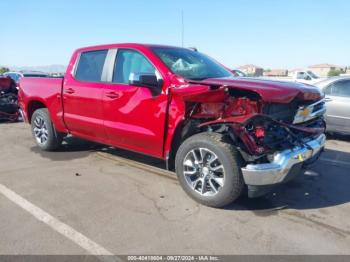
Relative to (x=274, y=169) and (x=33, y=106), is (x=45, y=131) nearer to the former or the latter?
(x=33, y=106)

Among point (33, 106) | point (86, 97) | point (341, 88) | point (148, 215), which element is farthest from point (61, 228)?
point (341, 88)

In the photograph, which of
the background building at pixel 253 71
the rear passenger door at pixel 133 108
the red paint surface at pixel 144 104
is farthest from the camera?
the background building at pixel 253 71

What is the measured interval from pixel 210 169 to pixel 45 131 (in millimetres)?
3790

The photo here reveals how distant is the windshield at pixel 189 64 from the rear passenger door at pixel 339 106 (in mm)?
3517

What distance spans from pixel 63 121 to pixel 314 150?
402cm

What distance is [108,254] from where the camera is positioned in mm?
2924

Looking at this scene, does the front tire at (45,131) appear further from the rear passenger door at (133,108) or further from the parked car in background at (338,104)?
the parked car in background at (338,104)

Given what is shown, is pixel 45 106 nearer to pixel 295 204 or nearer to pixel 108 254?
pixel 108 254

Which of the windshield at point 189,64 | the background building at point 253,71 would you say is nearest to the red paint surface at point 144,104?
the windshield at point 189,64

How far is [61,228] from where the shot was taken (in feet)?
11.0

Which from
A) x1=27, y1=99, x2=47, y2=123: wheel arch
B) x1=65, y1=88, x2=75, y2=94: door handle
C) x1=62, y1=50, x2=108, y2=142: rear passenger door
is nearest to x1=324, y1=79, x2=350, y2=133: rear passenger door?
x1=62, y1=50, x2=108, y2=142: rear passenger door

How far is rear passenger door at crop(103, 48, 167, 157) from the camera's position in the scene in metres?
4.26

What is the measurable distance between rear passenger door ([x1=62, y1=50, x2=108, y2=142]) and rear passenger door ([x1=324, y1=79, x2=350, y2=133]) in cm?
493

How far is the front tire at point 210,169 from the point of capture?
358 cm
